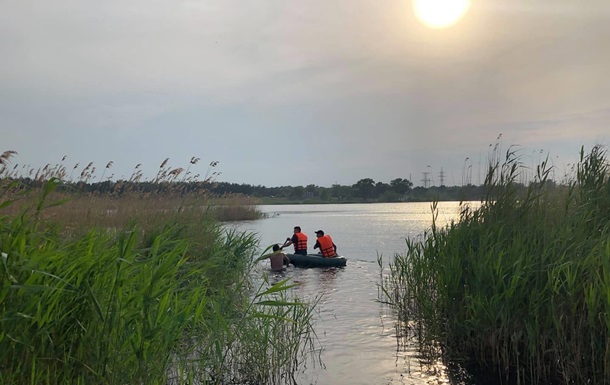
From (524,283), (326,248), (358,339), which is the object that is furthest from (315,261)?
(524,283)

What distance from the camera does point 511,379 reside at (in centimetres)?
591

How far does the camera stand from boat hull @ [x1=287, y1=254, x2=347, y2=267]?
16.9 meters

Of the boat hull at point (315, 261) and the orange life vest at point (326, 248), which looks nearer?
the boat hull at point (315, 261)

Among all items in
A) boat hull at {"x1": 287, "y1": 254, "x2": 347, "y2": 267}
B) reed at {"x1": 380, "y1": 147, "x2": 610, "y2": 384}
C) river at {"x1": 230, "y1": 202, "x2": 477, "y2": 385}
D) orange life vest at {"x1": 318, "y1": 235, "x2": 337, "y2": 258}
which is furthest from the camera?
orange life vest at {"x1": 318, "y1": 235, "x2": 337, "y2": 258}

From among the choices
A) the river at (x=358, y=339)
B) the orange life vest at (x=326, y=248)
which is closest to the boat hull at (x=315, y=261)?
the orange life vest at (x=326, y=248)

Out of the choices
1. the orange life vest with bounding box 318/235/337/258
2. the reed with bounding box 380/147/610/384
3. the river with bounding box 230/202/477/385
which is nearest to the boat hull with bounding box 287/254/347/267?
the orange life vest with bounding box 318/235/337/258

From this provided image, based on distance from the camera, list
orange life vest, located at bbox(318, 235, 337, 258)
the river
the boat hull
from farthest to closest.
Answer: orange life vest, located at bbox(318, 235, 337, 258), the boat hull, the river

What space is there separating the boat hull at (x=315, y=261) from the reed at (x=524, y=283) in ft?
27.5

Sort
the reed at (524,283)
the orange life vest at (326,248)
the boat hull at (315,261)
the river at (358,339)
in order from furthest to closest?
the orange life vest at (326,248) < the boat hull at (315,261) < the river at (358,339) < the reed at (524,283)

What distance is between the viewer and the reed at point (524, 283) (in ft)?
17.4

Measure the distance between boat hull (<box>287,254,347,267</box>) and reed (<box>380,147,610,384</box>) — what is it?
8374 mm

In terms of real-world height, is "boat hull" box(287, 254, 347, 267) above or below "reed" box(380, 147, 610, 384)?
below

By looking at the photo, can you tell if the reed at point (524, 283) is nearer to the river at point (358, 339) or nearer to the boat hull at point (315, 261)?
the river at point (358, 339)

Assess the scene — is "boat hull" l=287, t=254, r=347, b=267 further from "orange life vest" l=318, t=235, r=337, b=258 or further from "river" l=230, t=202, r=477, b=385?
"river" l=230, t=202, r=477, b=385
